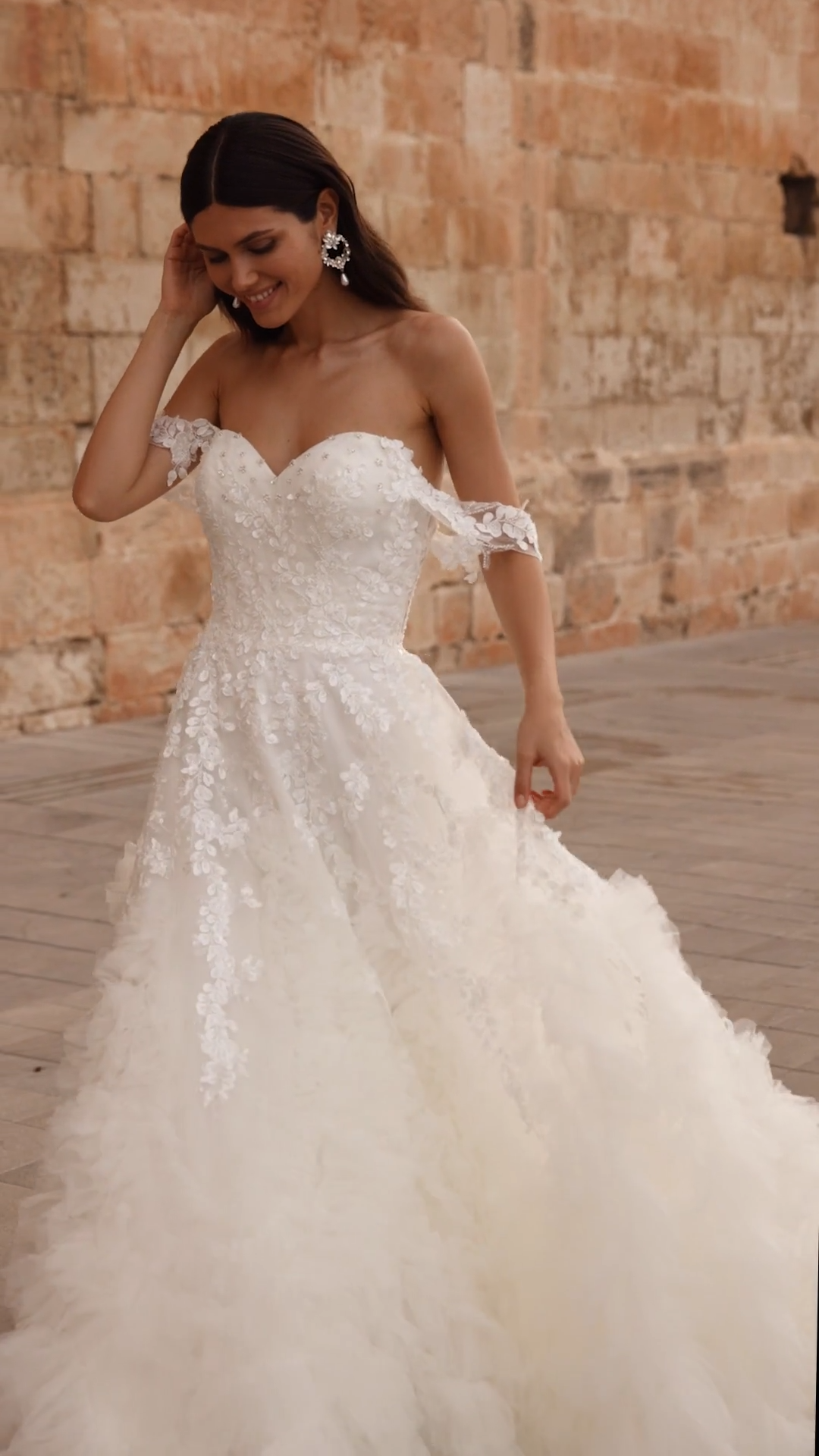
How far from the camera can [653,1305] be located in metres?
2.57

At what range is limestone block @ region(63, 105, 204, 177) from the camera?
845cm

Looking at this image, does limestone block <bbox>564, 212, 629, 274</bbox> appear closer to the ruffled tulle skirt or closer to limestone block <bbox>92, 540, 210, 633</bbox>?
limestone block <bbox>92, 540, 210, 633</bbox>

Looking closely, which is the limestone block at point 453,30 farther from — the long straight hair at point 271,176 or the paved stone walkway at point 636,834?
the long straight hair at point 271,176

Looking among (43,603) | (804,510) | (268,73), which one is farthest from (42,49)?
(804,510)

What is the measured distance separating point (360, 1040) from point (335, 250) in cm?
109

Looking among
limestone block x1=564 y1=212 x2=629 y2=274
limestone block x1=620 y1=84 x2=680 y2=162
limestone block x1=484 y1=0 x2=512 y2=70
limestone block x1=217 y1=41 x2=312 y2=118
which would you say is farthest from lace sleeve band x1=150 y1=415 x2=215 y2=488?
limestone block x1=620 y1=84 x2=680 y2=162

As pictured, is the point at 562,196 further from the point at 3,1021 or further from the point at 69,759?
the point at 3,1021

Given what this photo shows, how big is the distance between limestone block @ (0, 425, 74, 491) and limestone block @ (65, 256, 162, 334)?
0.47 m

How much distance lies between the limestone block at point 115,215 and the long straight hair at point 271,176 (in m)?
5.93

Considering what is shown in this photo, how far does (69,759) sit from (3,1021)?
3.24 m

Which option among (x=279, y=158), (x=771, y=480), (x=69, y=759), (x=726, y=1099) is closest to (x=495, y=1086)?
(x=726, y=1099)

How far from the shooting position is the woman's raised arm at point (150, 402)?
3055mm

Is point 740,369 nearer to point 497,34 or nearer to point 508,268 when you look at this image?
point 508,268

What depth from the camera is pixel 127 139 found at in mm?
8664
